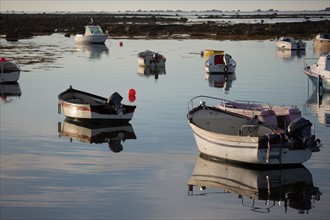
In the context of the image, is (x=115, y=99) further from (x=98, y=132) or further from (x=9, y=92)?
(x=9, y=92)

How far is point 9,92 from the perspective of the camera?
131ft

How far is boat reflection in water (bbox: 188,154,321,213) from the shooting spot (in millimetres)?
18312

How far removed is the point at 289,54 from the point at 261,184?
1919 inches

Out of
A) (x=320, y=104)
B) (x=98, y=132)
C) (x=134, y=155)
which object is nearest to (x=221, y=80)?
(x=320, y=104)

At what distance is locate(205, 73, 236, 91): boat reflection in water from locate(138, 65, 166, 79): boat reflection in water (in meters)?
3.41

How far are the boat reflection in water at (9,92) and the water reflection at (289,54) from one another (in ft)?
86.9

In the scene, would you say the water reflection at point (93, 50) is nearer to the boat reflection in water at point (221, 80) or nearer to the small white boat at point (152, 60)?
the small white boat at point (152, 60)

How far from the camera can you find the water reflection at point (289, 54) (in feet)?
211

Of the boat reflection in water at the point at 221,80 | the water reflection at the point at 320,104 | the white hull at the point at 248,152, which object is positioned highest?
the white hull at the point at 248,152

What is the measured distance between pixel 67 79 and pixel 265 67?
50.5 feet

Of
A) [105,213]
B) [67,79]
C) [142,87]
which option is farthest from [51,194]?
[67,79]

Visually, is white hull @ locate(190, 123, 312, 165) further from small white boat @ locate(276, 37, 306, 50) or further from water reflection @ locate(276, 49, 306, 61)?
small white boat @ locate(276, 37, 306, 50)

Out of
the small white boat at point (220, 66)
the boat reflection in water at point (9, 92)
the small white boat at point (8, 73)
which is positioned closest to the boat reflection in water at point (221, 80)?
the small white boat at point (220, 66)

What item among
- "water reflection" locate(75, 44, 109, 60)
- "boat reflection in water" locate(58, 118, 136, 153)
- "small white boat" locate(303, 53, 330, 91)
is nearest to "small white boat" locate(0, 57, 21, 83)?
"boat reflection in water" locate(58, 118, 136, 153)
